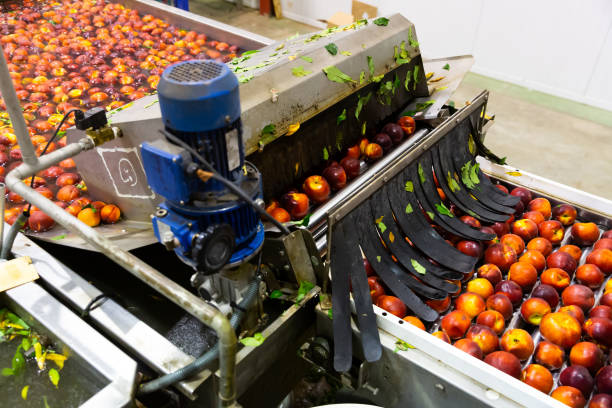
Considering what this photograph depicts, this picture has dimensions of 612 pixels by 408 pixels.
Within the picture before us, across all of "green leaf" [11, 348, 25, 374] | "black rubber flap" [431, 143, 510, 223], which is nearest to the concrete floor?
"black rubber flap" [431, 143, 510, 223]

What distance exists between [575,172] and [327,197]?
336 centimetres

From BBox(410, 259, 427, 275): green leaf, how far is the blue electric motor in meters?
0.95

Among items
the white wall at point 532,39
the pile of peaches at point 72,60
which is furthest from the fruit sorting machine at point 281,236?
the white wall at point 532,39

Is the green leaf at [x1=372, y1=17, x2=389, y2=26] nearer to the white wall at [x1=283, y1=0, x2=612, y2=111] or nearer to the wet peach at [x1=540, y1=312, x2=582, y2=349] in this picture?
the wet peach at [x1=540, y1=312, x2=582, y2=349]

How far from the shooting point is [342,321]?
1.77 m

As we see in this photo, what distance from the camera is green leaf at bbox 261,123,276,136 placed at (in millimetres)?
2117

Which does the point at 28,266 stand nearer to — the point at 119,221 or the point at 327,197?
the point at 119,221

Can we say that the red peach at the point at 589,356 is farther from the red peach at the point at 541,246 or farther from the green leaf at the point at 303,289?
the green leaf at the point at 303,289

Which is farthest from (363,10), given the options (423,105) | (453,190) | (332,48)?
(453,190)

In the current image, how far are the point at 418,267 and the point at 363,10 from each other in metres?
5.84

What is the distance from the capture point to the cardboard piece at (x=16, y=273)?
1801 millimetres

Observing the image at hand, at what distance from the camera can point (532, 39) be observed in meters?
5.83

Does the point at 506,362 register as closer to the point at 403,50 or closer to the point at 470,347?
the point at 470,347

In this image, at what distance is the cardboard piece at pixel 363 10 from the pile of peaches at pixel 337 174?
179 inches
